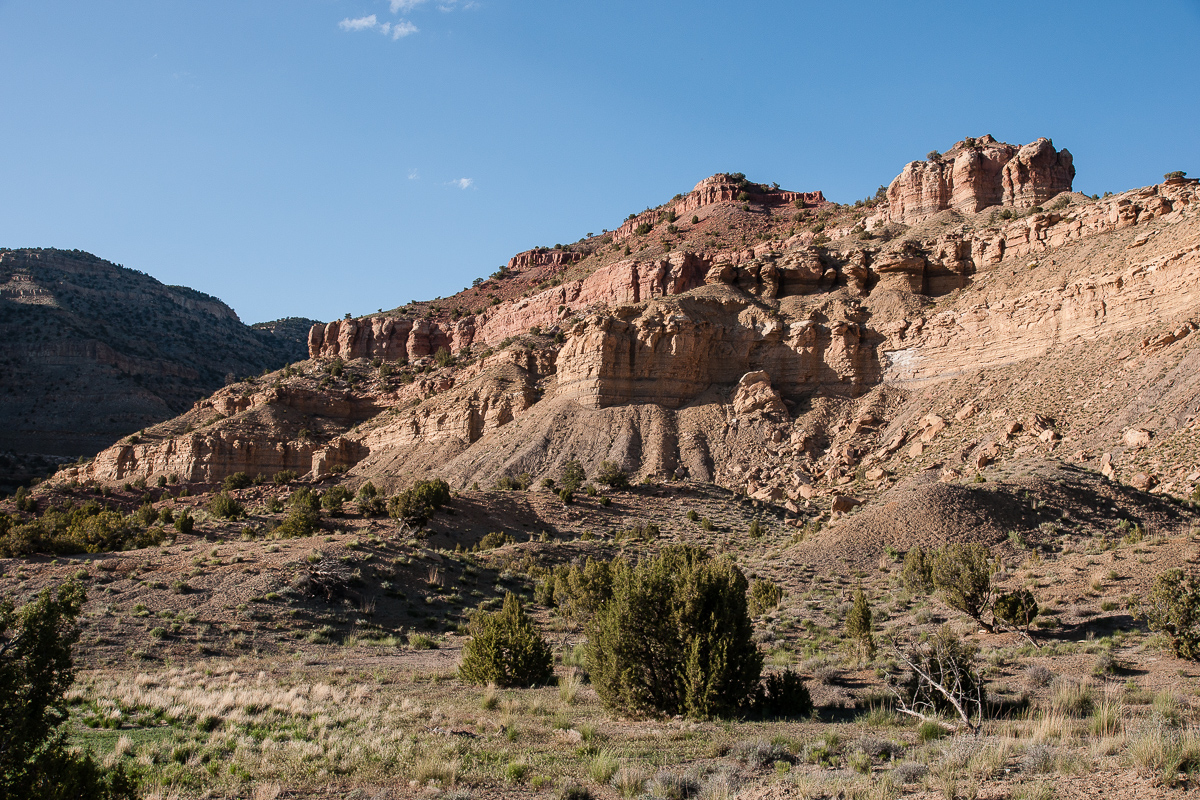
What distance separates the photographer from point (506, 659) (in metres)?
16.4

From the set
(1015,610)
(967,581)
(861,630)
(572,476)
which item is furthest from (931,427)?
(861,630)

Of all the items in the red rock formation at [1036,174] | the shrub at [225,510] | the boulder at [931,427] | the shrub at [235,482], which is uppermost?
the red rock formation at [1036,174]

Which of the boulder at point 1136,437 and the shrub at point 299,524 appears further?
the shrub at point 299,524

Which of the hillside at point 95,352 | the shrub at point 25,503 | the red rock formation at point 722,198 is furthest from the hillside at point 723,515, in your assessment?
the hillside at point 95,352

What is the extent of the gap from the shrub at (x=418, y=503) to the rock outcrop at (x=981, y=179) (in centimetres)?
4671

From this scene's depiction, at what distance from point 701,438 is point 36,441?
70599 millimetres

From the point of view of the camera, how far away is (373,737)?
11031 millimetres

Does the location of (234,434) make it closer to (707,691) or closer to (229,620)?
(229,620)

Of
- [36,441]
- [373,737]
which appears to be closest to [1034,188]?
[373,737]

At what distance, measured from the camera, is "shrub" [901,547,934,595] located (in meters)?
24.5

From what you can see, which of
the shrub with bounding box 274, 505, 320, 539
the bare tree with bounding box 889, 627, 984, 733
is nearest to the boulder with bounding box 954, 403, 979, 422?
the bare tree with bounding box 889, 627, 984, 733

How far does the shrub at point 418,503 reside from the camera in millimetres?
34656

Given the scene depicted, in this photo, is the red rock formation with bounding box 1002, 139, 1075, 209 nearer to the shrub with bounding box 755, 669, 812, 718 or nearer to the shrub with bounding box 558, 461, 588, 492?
the shrub with bounding box 558, 461, 588, 492

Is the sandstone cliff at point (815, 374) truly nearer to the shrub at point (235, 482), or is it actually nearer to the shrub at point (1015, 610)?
the shrub at point (235, 482)
